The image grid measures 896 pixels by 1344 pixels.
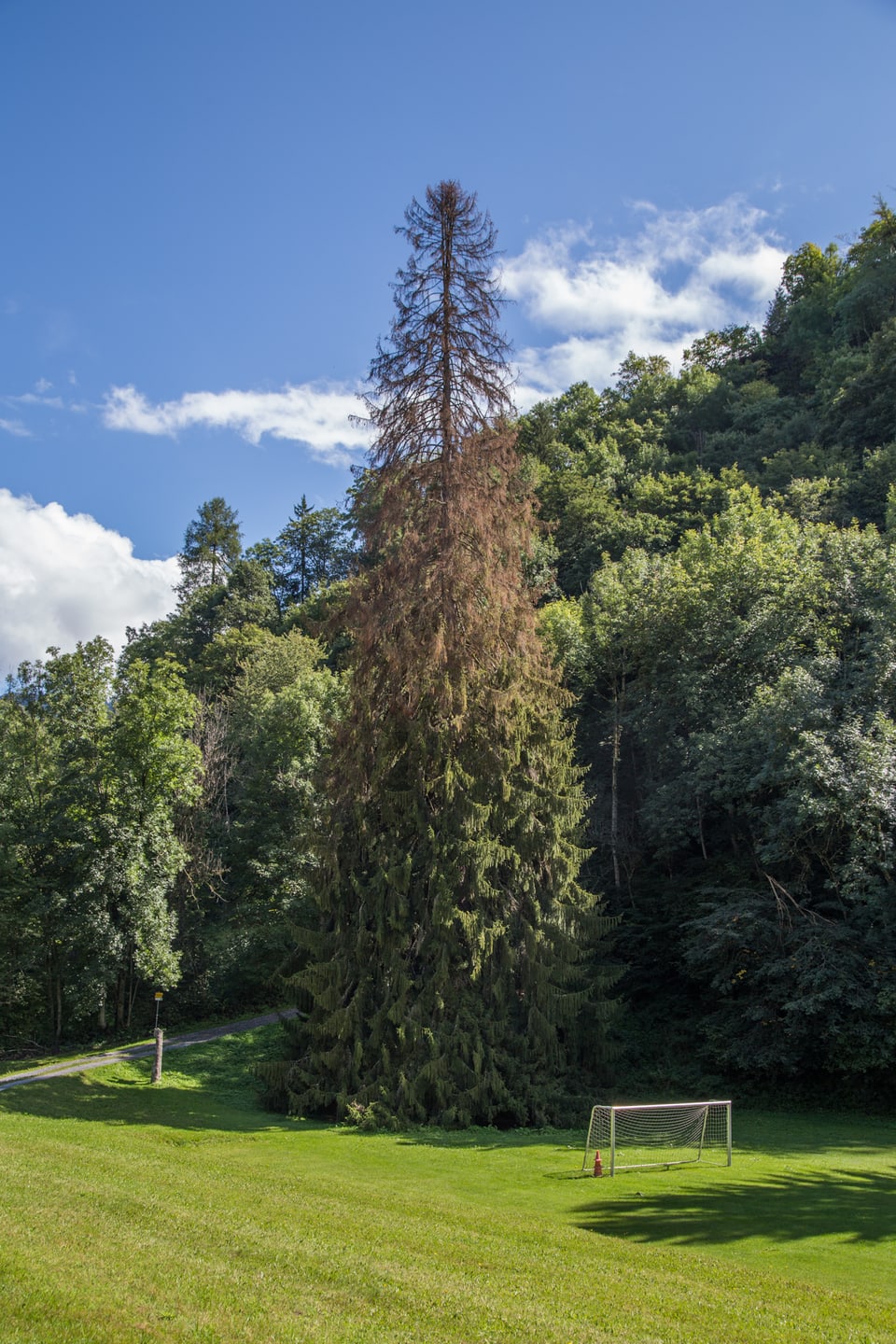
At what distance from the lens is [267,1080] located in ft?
65.2

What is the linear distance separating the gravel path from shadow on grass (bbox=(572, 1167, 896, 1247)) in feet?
39.3

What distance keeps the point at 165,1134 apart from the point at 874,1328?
1339cm

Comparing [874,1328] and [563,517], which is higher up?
[563,517]

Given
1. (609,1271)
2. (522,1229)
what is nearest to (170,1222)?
(522,1229)

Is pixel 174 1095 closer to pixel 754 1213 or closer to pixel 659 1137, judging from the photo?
pixel 659 1137

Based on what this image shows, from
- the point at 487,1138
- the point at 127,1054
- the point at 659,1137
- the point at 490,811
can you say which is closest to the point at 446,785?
the point at 490,811

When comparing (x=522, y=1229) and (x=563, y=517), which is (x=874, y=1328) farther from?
(x=563, y=517)

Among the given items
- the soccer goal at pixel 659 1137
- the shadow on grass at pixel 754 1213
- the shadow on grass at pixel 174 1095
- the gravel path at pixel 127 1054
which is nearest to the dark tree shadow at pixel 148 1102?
the shadow on grass at pixel 174 1095

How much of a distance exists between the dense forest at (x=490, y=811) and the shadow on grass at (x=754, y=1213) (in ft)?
23.2

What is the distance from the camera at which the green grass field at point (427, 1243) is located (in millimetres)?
6695

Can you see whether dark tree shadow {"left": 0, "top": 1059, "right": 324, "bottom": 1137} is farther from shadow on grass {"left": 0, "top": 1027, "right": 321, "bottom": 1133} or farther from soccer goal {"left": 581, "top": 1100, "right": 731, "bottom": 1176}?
soccer goal {"left": 581, "top": 1100, "right": 731, "bottom": 1176}

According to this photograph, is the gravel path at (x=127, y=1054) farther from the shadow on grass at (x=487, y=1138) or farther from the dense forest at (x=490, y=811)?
the shadow on grass at (x=487, y=1138)

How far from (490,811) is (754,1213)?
34.9 ft

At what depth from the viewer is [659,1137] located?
15.8m
